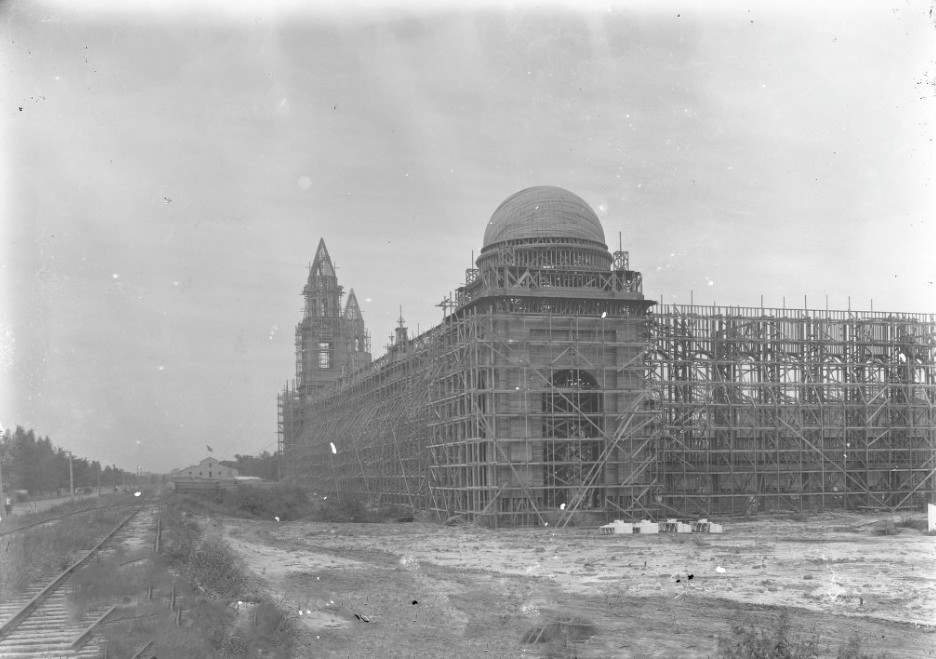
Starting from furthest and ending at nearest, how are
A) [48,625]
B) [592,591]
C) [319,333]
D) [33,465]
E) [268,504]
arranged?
[319,333] < [33,465] < [268,504] < [592,591] < [48,625]

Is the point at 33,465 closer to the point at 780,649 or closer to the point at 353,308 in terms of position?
the point at 353,308

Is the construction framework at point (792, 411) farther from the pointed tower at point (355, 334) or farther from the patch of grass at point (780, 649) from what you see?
the pointed tower at point (355, 334)

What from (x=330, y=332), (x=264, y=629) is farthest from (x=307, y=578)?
(x=330, y=332)

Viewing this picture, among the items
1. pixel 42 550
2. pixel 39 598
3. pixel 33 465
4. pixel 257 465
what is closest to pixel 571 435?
pixel 42 550

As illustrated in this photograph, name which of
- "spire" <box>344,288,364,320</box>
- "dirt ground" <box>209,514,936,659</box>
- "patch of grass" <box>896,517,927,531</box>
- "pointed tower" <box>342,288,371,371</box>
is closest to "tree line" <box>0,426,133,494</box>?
"dirt ground" <box>209,514,936,659</box>

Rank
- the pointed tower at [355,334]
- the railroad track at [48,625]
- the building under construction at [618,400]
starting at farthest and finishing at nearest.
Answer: the pointed tower at [355,334]
the building under construction at [618,400]
the railroad track at [48,625]

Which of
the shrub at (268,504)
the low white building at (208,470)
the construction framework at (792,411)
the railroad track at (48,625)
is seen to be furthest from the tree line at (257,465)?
the railroad track at (48,625)

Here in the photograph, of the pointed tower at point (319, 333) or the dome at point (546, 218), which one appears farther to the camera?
the pointed tower at point (319, 333)

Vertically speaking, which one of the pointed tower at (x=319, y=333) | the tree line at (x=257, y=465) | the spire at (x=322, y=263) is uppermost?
the spire at (x=322, y=263)
